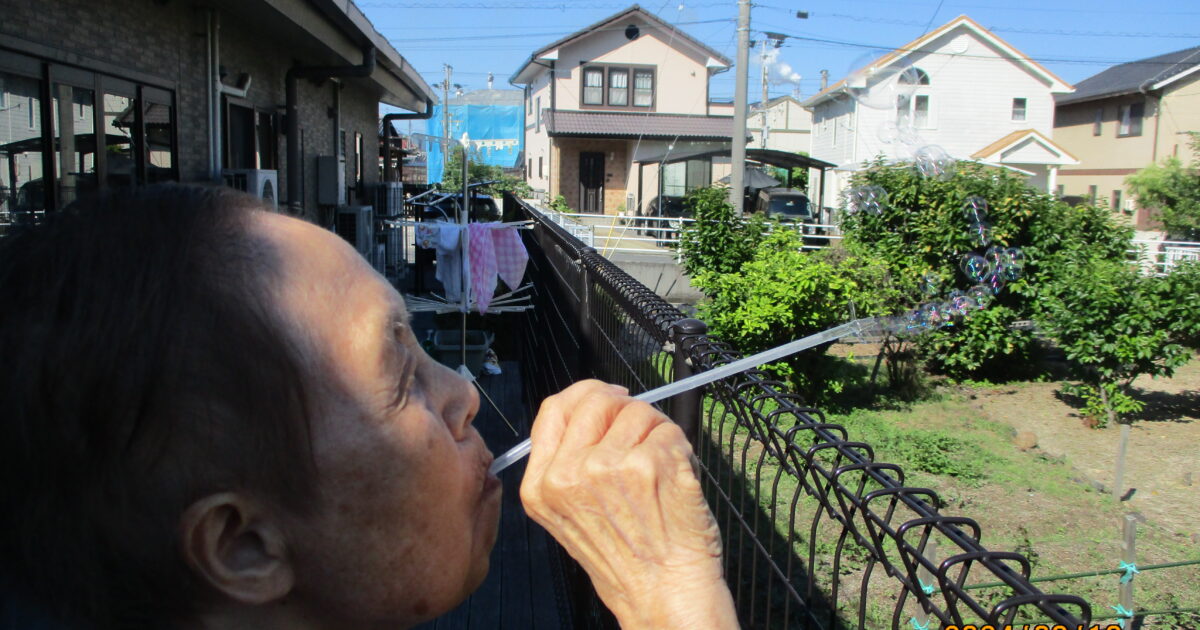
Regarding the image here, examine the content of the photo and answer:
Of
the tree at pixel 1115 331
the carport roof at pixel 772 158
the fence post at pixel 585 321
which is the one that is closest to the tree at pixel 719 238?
the tree at pixel 1115 331

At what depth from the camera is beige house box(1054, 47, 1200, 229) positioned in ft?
Answer: 104

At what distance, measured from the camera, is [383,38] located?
9438 millimetres

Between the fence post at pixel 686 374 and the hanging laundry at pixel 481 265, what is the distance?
5.03 m

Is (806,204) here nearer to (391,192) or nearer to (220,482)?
(391,192)

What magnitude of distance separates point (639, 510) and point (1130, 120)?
130 feet

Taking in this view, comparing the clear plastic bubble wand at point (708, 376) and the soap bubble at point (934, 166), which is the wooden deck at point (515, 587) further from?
the soap bubble at point (934, 166)

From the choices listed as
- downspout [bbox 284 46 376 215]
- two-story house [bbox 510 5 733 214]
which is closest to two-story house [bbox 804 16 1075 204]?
two-story house [bbox 510 5 733 214]

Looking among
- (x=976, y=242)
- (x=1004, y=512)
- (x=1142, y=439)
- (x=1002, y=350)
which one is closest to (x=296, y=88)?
(x=1004, y=512)

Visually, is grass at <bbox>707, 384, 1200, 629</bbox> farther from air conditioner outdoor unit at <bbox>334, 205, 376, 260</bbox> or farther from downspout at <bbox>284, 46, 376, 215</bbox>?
air conditioner outdoor unit at <bbox>334, 205, 376, 260</bbox>

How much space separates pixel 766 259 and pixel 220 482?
31.5 feet

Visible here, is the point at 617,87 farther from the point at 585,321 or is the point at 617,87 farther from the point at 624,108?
the point at 585,321

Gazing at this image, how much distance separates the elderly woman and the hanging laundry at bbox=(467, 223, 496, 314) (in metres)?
6.11

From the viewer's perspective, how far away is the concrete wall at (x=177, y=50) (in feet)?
15.4

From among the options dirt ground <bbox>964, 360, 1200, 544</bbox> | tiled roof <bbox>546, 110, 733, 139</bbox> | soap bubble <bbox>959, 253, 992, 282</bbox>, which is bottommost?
dirt ground <bbox>964, 360, 1200, 544</bbox>
